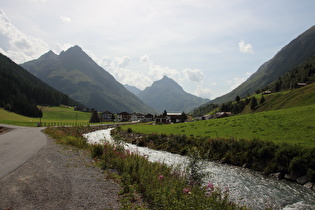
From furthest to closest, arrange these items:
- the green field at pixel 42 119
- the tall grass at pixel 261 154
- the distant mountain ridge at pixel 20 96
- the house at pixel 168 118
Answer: the house at pixel 168 118
the distant mountain ridge at pixel 20 96
the green field at pixel 42 119
the tall grass at pixel 261 154

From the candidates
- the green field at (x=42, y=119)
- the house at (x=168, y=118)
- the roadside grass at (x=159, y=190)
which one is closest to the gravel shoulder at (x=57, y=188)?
the roadside grass at (x=159, y=190)

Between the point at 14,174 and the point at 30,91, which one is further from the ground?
the point at 30,91

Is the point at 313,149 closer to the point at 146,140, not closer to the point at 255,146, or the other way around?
the point at 255,146

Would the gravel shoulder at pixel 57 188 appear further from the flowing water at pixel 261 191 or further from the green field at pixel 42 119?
the green field at pixel 42 119

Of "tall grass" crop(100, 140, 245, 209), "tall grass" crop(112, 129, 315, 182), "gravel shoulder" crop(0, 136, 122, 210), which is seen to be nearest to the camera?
"tall grass" crop(100, 140, 245, 209)

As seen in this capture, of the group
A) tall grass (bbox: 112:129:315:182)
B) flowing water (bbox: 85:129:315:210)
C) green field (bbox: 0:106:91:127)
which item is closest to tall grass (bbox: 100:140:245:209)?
flowing water (bbox: 85:129:315:210)

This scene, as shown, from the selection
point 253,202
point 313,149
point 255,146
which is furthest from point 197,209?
point 255,146

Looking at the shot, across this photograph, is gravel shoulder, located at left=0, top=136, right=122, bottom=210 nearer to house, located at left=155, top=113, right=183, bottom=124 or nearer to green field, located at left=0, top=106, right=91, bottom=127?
green field, located at left=0, top=106, right=91, bottom=127

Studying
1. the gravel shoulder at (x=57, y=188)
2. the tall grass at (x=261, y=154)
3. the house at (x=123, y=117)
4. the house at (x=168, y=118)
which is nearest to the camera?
the gravel shoulder at (x=57, y=188)

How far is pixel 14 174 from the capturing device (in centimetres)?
1109

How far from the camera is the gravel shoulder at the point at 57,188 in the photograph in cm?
789

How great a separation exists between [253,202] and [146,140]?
30730 mm

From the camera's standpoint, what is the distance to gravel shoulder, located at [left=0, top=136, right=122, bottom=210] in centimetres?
789

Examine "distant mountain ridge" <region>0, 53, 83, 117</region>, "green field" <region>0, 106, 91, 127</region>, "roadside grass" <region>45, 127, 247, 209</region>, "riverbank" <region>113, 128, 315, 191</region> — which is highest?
"distant mountain ridge" <region>0, 53, 83, 117</region>
